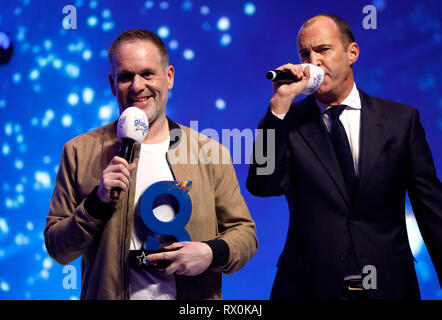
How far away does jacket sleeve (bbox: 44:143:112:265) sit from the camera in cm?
164

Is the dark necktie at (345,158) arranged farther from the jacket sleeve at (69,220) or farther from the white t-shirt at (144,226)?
the jacket sleeve at (69,220)

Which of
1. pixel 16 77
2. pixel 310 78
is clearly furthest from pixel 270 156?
pixel 16 77

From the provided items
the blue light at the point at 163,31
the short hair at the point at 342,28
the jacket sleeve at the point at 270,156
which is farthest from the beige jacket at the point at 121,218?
the blue light at the point at 163,31

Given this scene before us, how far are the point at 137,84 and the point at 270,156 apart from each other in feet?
1.85

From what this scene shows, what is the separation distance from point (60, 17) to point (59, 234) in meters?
1.78

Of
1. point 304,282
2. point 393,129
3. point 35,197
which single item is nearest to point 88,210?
point 304,282

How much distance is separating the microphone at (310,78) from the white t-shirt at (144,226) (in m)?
0.51

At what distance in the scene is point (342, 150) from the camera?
74.0 inches

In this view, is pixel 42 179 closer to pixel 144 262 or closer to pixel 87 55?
pixel 87 55

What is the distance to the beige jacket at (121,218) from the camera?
66.4 inches

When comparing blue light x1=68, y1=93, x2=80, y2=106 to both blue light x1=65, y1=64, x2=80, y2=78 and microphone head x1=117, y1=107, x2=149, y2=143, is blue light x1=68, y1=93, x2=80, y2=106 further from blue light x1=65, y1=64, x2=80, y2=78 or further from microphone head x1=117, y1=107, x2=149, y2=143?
microphone head x1=117, y1=107, x2=149, y2=143

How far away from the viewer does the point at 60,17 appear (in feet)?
9.84

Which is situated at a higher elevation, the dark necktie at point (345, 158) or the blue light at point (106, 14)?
the blue light at point (106, 14)

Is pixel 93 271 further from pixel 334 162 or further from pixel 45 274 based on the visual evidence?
pixel 45 274
